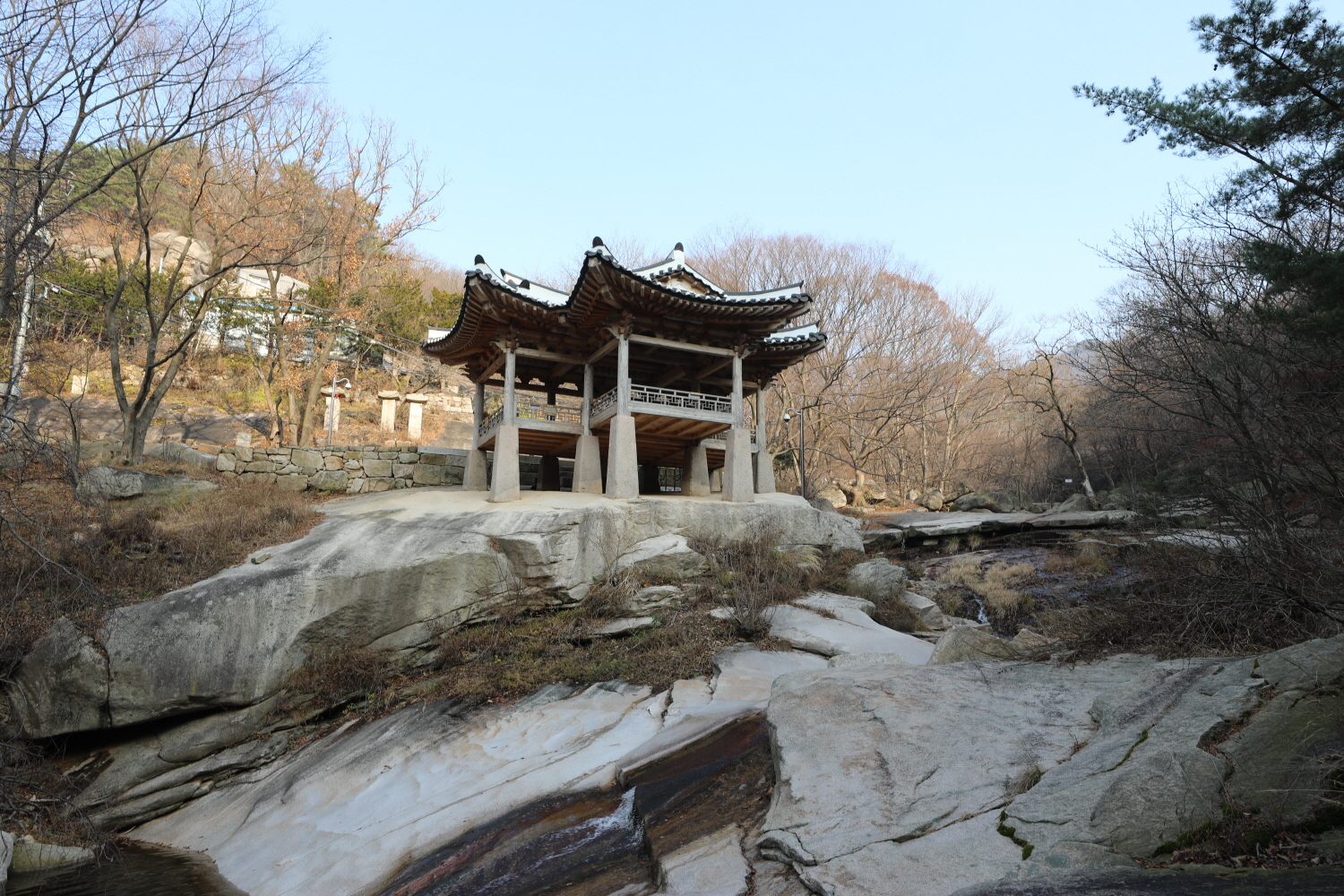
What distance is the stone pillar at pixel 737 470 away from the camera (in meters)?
14.8

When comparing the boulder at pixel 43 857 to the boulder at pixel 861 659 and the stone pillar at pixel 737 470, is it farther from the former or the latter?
the stone pillar at pixel 737 470

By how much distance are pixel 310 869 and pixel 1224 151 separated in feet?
47.6

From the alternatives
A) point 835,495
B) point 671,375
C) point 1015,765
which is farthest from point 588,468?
point 835,495

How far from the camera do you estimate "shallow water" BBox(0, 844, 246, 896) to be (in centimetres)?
657

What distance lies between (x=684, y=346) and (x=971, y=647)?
9.61 meters

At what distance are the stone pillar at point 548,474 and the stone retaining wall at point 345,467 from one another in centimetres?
215

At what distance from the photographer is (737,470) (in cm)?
1494

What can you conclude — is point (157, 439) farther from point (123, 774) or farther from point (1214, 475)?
point (1214, 475)

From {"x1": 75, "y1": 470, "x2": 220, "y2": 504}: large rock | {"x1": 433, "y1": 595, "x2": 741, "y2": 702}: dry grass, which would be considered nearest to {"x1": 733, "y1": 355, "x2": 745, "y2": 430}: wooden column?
{"x1": 433, "y1": 595, "x2": 741, "y2": 702}: dry grass

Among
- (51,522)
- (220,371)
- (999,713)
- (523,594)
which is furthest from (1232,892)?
(220,371)

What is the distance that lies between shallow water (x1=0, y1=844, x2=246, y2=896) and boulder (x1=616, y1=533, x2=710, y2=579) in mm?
7045

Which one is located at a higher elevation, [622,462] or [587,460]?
[587,460]

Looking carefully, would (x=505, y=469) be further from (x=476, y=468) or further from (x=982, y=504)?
(x=982, y=504)

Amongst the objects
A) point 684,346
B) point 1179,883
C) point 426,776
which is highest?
point 684,346
